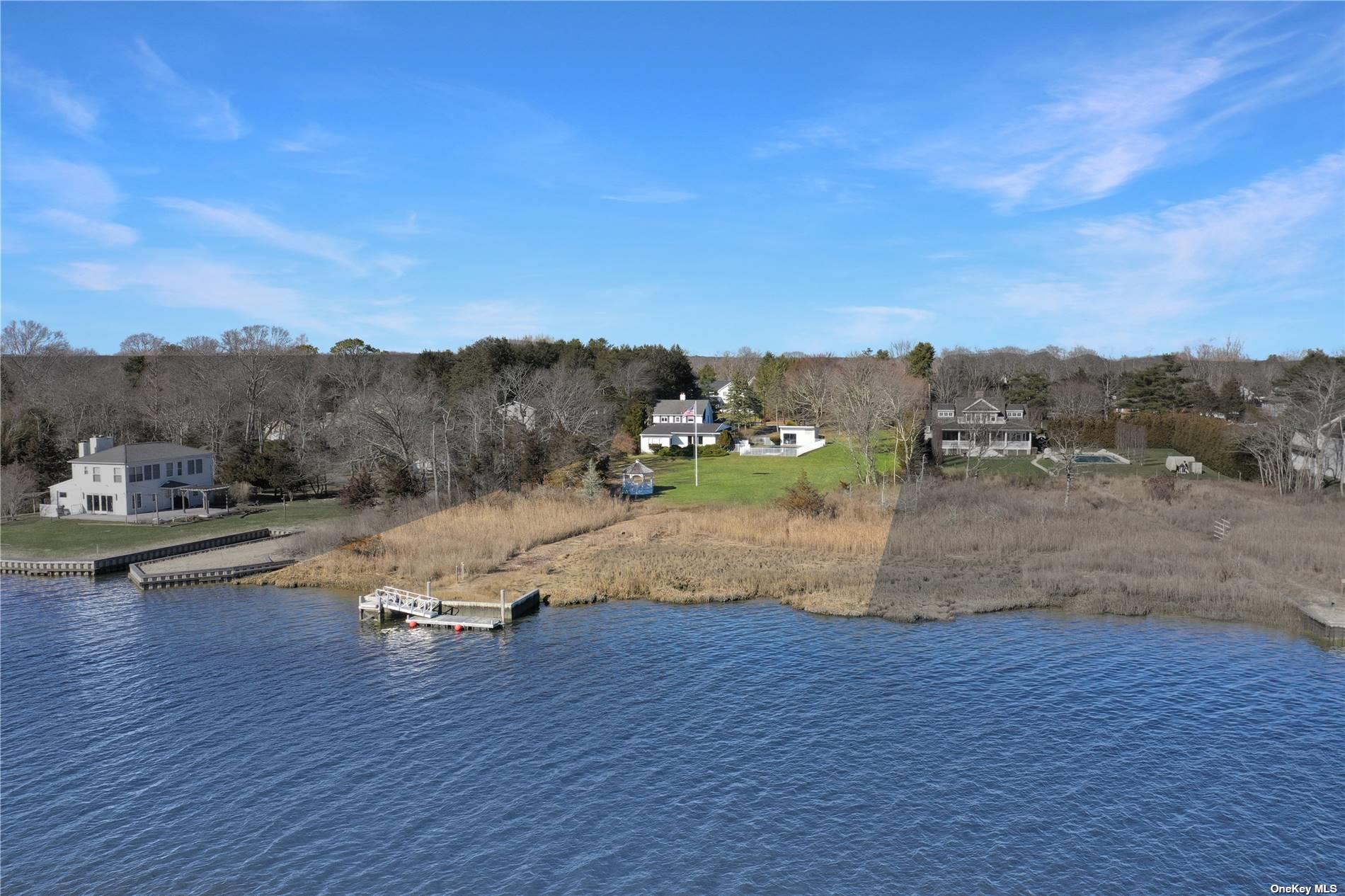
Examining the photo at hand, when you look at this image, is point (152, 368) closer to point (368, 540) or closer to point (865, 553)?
point (368, 540)

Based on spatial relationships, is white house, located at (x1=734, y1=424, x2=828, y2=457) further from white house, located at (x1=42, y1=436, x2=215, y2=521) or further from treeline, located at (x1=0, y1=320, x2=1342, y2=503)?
white house, located at (x1=42, y1=436, x2=215, y2=521)

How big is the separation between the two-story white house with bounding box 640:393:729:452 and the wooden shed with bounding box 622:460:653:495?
28.4 m

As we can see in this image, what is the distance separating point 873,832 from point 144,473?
66861 millimetres

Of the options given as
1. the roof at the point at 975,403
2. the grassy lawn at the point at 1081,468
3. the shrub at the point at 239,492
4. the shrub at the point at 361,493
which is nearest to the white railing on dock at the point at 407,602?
the shrub at the point at 361,493

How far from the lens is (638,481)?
76.4 meters

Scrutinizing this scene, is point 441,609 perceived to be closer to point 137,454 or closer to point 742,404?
point 137,454

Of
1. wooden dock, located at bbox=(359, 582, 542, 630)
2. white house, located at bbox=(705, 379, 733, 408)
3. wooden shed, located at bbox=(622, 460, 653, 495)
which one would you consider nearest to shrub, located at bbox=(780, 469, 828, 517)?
wooden shed, located at bbox=(622, 460, 653, 495)

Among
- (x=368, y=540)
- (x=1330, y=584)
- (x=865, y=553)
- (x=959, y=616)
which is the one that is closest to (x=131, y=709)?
(x=368, y=540)

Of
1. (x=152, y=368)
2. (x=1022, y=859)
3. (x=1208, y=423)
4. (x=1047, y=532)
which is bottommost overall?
(x=1022, y=859)

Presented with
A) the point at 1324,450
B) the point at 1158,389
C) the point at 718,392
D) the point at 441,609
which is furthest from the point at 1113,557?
the point at 718,392

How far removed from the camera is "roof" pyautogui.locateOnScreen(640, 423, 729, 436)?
113 meters

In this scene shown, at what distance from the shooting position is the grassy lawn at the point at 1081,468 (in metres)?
81.7

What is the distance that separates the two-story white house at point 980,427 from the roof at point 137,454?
72549mm

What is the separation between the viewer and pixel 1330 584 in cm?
4162
